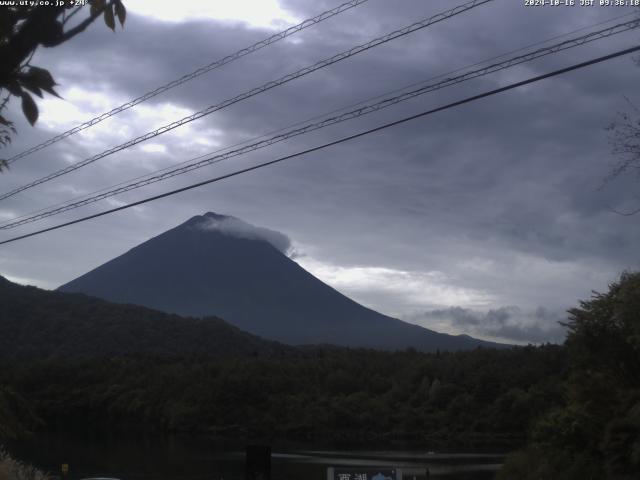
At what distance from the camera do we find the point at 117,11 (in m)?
4.04

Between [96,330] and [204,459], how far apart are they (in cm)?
7879

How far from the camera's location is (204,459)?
2392 inches

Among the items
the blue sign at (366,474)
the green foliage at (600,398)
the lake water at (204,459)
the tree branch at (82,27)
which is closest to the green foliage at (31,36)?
the tree branch at (82,27)

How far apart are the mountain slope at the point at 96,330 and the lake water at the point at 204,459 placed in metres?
47.9

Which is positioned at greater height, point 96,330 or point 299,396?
point 96,330

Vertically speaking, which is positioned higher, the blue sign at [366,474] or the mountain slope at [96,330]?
the mountain slope at [96,330]

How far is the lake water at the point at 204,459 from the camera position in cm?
4947

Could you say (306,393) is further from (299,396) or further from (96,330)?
(96,330)

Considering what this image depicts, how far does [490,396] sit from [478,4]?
77.0m

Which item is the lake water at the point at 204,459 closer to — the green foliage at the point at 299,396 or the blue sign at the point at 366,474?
the green foliage at the point at 299,396

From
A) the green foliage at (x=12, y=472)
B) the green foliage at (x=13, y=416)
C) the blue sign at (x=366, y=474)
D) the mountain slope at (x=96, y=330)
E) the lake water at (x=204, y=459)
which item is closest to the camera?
the blue sign at (x=366, y=474)

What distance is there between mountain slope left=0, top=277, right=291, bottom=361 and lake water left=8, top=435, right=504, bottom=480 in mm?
47912

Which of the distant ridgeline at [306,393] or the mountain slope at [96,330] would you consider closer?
the distant ridgeline at [306,393]

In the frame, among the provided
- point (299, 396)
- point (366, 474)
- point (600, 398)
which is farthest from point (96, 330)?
point (366, 474)
